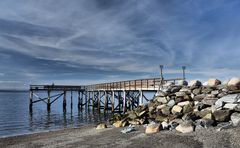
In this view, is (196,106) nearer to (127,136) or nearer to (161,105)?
(161,105)

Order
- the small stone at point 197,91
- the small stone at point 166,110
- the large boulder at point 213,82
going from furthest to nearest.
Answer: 1. the large boulder at point 213,82
2. the small stone at point 197,91
3. the small stone at point 166,110

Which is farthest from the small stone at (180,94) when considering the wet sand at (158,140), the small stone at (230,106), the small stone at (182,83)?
the wet sand at (158,140)

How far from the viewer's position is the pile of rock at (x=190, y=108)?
1512 centimetres

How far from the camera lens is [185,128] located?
567 inches

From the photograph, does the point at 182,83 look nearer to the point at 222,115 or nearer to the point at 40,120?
the point at 222,115

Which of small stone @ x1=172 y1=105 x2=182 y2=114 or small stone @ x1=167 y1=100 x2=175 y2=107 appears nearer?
small stone @ x1=172 y1=105 x2=182 y2=114

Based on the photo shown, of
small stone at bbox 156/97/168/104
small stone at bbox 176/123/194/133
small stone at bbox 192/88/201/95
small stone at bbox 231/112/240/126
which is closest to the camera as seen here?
small stone at bbox 231/112/240/126

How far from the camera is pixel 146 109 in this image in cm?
2048

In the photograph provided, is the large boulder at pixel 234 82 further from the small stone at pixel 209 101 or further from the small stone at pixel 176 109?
the small stone at pixel 176 109

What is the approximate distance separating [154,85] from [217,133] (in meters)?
14.8

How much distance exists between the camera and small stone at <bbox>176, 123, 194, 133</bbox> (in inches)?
563

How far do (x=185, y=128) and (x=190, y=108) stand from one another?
353cm

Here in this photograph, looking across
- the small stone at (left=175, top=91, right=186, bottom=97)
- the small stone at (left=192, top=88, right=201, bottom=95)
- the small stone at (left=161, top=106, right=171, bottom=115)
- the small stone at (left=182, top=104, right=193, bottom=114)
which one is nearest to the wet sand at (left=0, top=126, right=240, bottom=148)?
the small stone at (left=161, top=106, right=171, bottom=115)

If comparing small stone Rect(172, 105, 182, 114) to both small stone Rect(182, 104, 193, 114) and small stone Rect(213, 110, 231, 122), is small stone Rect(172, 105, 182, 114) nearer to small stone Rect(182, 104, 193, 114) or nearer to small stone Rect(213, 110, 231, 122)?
small stone Rect(182, 104, 193, 114)
